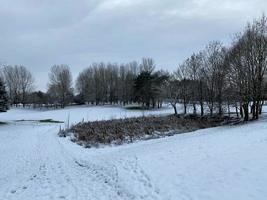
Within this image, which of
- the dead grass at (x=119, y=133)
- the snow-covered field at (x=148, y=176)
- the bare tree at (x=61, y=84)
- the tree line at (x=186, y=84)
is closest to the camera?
the snow-covered field at (x=148, y=176)

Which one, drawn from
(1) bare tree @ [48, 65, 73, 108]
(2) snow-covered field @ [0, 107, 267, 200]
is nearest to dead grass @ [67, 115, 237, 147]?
(2) snow-covered field @ [0, 107, 267, 200]

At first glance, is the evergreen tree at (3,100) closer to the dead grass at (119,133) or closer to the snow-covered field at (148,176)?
the dead grass at (119,133)

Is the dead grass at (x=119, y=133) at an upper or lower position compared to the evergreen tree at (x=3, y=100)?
lower

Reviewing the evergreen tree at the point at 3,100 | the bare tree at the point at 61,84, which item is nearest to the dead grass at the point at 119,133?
the evergreen tree at the point at 3,100

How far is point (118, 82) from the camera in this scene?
97.9 meters

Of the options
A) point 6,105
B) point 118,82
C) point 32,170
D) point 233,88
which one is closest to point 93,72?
point 118,82

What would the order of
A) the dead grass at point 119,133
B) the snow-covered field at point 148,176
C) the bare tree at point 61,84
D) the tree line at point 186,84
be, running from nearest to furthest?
the snow-covered field at point 148,176
the dead grass at point 119,133
the tree line at point 186,84
the bare tree at point 61,84

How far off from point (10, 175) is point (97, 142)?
30.7 feet

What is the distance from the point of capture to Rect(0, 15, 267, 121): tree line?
33.6 m

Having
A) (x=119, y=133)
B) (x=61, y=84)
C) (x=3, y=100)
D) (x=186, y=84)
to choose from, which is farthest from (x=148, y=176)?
(x=61, y=84)

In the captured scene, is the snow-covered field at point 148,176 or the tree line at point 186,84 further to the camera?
the tree line at point 186,84

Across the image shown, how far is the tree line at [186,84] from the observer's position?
3356 cm

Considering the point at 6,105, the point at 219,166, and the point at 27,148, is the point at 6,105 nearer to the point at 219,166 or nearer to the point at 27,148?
the point at 27,148

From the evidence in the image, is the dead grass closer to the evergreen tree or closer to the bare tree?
the evergreen tree
